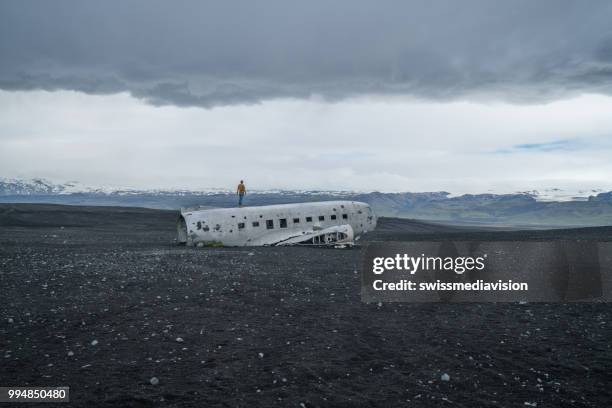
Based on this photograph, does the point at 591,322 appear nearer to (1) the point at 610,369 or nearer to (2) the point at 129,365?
(1) the point at 610,369

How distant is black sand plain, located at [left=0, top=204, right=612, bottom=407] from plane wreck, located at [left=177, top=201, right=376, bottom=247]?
13.3m

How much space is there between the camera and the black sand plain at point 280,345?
827 cm

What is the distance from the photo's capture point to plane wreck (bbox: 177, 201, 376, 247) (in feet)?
102

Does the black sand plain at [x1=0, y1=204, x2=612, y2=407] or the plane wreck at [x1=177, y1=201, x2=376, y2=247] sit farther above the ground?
the plane wreck at [x1=177, y1=201, x2=376, y2=247]

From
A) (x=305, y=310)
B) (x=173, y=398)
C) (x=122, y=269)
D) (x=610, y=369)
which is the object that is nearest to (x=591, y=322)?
(x=610, y=369)

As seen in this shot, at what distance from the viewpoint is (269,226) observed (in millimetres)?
32969

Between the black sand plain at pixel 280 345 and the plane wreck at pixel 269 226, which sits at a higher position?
the plane wreck at pixel 269 226

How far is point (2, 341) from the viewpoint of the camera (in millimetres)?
10070

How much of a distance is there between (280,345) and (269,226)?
22555 millimetres

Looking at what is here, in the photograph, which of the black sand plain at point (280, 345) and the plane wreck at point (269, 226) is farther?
the plane wreck at point (269, 226)

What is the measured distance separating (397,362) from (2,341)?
31.4ft

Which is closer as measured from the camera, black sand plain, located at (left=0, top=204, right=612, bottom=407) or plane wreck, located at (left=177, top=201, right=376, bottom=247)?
black sand plain, located at (left=0, top=204, right=612, bottom=407)

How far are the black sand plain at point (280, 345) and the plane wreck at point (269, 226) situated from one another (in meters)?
13.3

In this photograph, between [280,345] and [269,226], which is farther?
[269,226]
